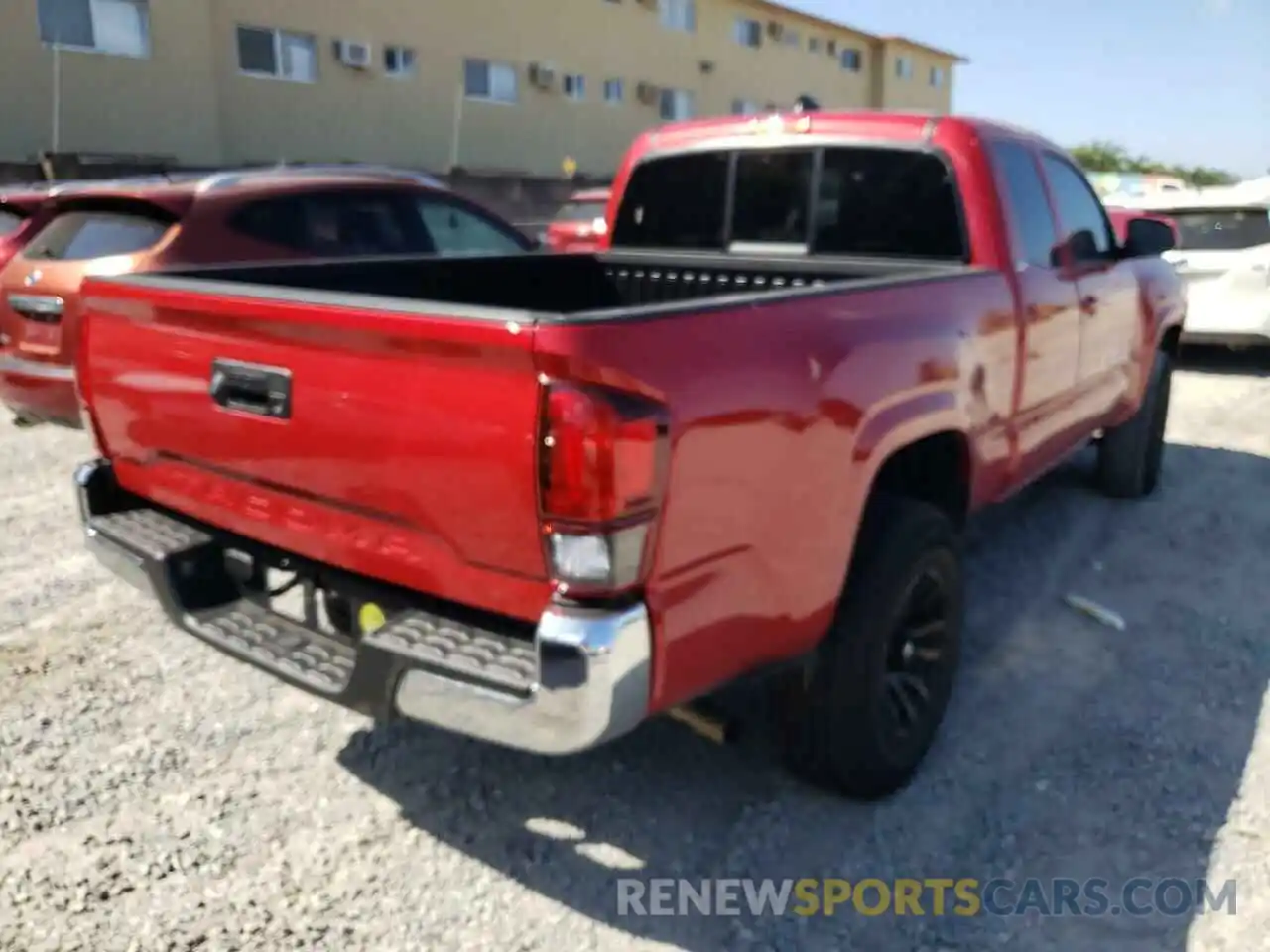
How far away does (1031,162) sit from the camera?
14.0 feet

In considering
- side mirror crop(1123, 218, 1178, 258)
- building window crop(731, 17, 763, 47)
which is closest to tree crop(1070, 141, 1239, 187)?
building window crop(731, 17, 763, 47)

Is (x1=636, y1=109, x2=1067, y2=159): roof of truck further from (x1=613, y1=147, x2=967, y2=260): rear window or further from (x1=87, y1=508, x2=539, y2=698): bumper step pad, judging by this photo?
(x1=87, y1=508, x2=539, y2=698): bumper step pad

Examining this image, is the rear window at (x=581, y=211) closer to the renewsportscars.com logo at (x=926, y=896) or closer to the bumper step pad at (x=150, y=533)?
the bumper step pad at (x=150, y=533)

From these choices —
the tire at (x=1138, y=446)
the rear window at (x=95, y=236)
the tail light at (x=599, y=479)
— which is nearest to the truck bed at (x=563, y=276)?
the tail light at (x=599, y=479)

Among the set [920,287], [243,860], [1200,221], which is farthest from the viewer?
[1200,221]

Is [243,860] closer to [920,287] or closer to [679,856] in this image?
[679,856]

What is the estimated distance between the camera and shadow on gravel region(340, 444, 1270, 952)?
2590 millimetres

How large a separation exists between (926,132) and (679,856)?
2630 mm

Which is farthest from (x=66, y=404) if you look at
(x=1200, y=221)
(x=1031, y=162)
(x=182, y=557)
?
(x=1200, y=221)

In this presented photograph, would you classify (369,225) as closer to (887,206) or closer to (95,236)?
(95,236)

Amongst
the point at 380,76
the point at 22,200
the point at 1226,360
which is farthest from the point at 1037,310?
the point at 380,76

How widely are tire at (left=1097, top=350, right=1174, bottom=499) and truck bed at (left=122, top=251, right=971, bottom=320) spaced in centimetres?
236

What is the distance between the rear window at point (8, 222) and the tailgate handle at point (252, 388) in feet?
19.6

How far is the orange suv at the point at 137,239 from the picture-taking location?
573cm
